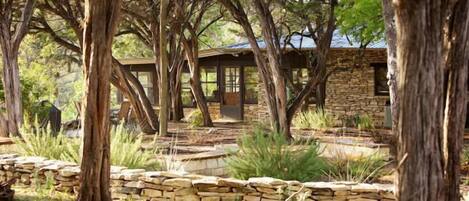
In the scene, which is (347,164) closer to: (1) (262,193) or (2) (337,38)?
(1) (262,193)

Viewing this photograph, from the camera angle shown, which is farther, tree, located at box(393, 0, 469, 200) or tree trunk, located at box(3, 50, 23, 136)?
tree trunk, located at box(3, 50, 23, 136)

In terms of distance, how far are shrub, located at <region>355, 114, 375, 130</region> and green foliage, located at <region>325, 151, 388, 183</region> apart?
7.50 meters

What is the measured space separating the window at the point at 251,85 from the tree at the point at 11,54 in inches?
392

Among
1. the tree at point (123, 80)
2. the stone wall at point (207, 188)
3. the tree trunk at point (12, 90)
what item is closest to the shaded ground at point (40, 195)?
the stone wall at point (207, 188)

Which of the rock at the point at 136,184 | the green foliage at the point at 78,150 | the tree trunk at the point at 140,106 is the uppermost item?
the tree trunk at the point at 140,106

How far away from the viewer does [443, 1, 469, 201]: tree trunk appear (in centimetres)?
313

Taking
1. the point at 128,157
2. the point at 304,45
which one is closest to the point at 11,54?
the point at 128,157

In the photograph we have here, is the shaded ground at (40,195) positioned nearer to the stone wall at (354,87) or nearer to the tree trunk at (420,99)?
the tree trunk at (420,99)

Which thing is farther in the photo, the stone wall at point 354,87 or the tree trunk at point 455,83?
the stone wall at point 354,87

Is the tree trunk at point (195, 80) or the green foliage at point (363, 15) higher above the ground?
the green foliage at point (363, 15)

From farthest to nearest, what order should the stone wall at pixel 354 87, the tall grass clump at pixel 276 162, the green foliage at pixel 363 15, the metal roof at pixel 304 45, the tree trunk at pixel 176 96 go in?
the tree trunk at pixel 176 96, the stone wall at pixel 354 87, the metal roof at pixel 304 45, the green foliage at pixel 363 15, the tall grass clump at pixel 276 162

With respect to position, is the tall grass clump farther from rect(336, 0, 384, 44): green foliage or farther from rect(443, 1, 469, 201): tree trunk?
rect(443, 1, 469, 201): tree trunk

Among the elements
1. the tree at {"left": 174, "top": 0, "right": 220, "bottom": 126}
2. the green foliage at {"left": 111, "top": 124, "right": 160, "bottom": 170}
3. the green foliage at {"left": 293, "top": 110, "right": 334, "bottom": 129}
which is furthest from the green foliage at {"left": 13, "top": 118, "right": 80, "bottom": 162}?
the green foliage at {"left": 293, "top": 110, "right": 334, "bottom": 129}

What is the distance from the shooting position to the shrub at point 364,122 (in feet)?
51.3
